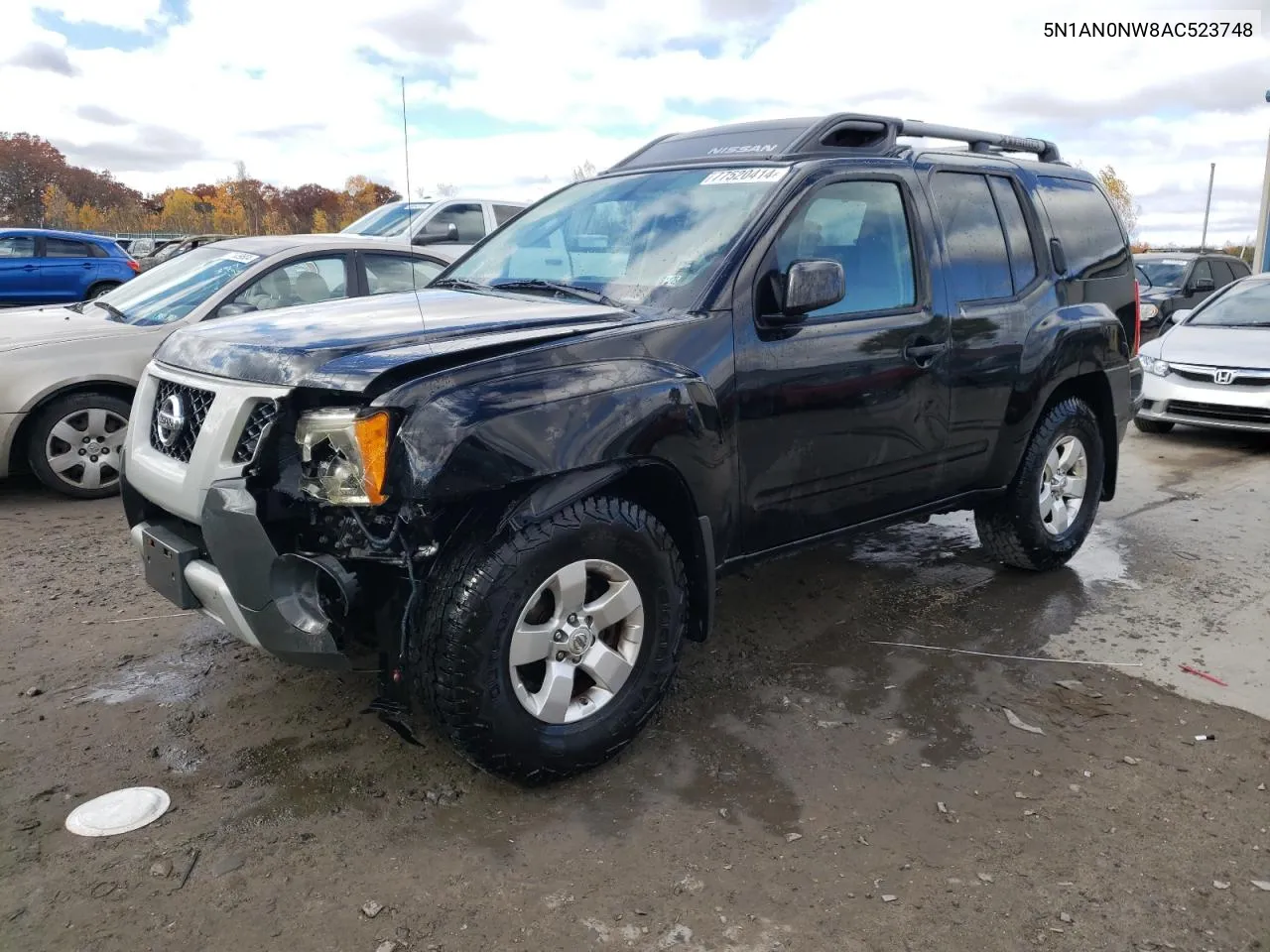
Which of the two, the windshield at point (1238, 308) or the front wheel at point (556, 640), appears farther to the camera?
the windshield at point (1238, 308)

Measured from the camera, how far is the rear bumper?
5.67m

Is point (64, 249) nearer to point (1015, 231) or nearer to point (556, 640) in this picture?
point (1015, 231)

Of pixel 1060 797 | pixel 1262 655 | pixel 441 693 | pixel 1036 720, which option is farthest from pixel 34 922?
pixel 1262 655

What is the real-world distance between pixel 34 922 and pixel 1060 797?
278 cm

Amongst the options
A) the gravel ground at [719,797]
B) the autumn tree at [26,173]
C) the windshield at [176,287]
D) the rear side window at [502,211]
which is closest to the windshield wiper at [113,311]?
the windshield at [176,287]

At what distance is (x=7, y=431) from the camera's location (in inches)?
224

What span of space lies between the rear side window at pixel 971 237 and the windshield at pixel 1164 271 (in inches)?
428

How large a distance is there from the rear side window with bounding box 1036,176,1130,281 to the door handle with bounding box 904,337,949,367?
1.22 metres

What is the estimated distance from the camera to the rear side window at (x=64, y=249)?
14.6 metres

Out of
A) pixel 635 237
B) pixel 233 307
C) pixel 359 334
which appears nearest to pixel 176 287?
pixel 233 307

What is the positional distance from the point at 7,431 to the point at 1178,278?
1395cm

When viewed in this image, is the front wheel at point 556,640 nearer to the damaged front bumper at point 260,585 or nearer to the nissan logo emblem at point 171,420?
the damaged front bumper at point 260,585

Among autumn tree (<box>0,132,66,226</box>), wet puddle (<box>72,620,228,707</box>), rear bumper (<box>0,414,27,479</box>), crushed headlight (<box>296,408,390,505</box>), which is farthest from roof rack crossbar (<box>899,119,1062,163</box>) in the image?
autumn tree (<box>0,132,66,226</box>)

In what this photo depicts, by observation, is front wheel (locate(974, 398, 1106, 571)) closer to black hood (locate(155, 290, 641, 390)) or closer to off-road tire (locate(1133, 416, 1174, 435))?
black hood (locate(155, 290, 641, 390))
